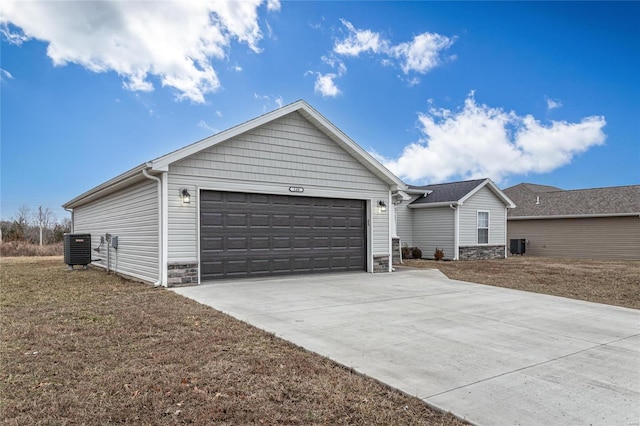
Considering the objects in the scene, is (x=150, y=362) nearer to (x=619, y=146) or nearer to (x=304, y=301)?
(x=304, y=301)

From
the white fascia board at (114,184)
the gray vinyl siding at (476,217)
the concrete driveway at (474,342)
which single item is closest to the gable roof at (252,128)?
the white fascia board at (114,184)

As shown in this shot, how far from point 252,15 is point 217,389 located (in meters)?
12.5

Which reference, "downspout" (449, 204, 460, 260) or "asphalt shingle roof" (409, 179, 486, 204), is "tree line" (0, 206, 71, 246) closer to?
"asphalt shingle roof" (409, 179, 486, 204)

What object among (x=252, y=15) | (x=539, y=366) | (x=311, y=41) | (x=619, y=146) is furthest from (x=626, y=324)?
(x=619, y=146)

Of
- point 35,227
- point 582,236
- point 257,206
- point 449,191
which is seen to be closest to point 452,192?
point 449,191

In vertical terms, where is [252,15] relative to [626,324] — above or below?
above

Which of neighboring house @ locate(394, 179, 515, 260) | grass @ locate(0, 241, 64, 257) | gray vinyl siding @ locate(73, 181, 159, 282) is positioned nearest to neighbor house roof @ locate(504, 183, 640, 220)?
neighboring house @ locate(394, 179, 515, 260)

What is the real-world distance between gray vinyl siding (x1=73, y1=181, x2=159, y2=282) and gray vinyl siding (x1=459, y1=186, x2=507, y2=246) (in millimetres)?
13789

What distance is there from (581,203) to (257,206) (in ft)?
66.8

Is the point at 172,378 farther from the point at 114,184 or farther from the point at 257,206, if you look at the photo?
the point at 114,184

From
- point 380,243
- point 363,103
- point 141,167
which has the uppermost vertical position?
point 363,103

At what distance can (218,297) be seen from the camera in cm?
784

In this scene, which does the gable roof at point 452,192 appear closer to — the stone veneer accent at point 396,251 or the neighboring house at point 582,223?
the stone veneer accent at point 396,251

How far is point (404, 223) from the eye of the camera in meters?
20.4
